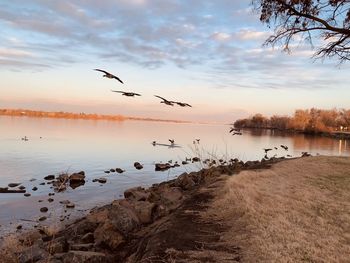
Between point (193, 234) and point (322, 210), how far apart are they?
4.05 metres

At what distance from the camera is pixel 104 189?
69.6 ft

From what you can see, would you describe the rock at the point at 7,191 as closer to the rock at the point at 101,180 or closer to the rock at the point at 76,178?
the rock at the point at 76,178

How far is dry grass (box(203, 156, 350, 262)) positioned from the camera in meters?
7.07

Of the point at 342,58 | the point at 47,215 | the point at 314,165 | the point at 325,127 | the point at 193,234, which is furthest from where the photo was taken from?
the point at 325,127

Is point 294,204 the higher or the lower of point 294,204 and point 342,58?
the lower

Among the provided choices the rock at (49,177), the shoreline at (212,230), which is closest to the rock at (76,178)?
the rock at (49,177)

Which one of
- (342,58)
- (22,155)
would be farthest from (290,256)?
(22,155)

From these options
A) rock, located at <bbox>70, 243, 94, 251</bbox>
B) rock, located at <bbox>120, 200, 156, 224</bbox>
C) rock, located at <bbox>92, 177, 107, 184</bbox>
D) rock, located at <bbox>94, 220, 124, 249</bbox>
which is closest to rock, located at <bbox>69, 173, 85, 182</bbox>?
rock, located at <bbox>92, 177, 107, 184</bbox>

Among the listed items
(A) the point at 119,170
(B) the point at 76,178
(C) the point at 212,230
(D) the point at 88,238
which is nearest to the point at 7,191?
(B) the point at 76,178

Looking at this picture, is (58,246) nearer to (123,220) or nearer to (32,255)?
(32,255)

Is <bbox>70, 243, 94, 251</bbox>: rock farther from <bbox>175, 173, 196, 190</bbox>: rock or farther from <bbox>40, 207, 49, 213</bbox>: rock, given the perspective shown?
<bbox>175, 173, 196, 190</bbox>: rock

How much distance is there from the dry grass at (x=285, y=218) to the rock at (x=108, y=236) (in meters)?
2.33

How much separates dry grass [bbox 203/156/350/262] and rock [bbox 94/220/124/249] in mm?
2335

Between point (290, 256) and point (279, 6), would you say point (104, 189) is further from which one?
point (290, 256)
